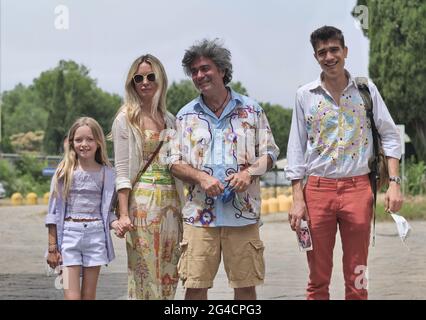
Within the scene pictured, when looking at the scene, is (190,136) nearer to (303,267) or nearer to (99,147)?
(99,147)

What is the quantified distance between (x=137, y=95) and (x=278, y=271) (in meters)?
3.83

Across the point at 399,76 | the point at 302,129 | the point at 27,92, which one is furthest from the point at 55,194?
the point at 27,92

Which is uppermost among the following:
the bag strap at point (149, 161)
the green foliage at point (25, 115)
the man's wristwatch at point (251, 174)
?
the green foliage at point (25, 115)

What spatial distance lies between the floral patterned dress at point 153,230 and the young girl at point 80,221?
198mm

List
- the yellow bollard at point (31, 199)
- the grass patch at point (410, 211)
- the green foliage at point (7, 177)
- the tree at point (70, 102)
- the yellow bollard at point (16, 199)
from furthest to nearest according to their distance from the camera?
the green foliage at point (7, 177)
the yellow bollard at point (31, 199)
the yellow bollard at point (16, 199)
the grass patch at point (410, 211)
the tree at point (70, 102)

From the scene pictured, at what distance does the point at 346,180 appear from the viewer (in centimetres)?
390

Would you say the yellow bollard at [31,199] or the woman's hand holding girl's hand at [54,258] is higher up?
the woman's hand holding girl's hand at [54,258]

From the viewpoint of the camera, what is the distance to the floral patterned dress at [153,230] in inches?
159

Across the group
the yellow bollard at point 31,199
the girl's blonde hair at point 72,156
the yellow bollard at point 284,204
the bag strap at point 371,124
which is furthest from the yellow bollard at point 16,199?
the bag strap at point 371,124


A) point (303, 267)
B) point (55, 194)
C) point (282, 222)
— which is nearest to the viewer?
point (55, 194)

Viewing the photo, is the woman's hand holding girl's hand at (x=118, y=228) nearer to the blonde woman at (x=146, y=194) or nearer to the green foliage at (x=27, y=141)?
the blonde woman at (x=146, y=194)

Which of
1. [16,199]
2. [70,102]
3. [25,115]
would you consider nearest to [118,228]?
[70,102]

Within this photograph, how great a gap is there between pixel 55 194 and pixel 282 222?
1066cm

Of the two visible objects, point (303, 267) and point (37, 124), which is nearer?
point (303, 267)
